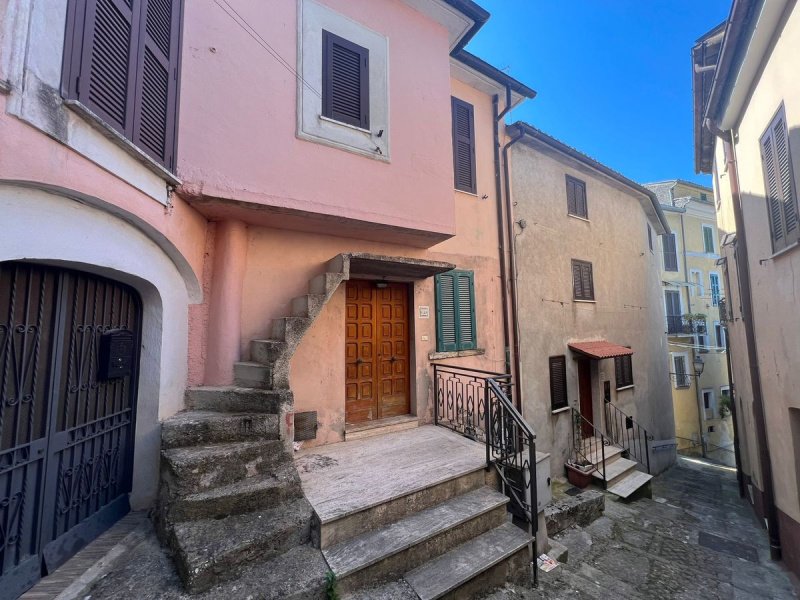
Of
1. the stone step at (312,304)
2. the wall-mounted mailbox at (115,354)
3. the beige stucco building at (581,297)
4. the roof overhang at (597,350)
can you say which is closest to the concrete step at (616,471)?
the beige stucco building at (581,297)

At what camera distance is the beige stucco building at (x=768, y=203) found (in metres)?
4.45

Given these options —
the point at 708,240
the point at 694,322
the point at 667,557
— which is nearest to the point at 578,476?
the point at 667,557

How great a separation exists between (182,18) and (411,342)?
217 inches

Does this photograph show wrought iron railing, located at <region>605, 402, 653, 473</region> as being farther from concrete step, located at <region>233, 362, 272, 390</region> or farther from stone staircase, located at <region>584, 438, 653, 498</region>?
concrete step, located at <region>233, 362, 272, 390</region>

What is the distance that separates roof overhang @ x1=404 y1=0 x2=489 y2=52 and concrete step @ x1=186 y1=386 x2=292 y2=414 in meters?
6.55

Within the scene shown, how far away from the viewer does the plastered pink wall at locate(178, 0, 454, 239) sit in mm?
4043

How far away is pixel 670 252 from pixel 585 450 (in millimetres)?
15585

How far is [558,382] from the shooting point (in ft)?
29.0

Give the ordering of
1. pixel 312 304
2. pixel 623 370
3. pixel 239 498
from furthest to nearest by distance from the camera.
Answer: pixel 623 370
pixel 312 304
pixel 239 498

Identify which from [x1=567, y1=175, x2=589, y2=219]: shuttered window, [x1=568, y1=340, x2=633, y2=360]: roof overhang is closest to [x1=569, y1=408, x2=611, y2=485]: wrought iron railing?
[x1=568, y1=340, x2=633, y2=360]: roof overhang

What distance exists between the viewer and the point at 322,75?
16.3 ft

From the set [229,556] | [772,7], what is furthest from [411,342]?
[772,7]

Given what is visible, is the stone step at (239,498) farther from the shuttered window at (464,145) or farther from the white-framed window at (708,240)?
the white-framed window at (708,240)

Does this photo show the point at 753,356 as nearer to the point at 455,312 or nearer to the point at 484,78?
the point at 455,312
